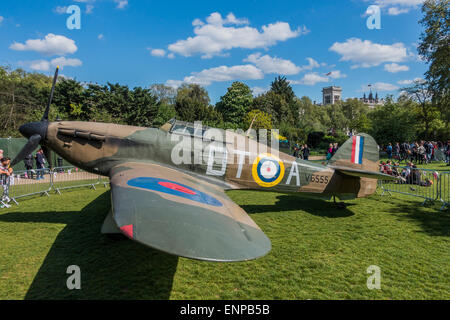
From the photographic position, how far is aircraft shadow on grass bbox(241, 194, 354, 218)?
7.05 m

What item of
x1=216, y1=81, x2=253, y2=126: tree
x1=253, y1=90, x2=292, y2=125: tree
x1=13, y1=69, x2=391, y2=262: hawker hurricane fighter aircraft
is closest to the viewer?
x1=13, y1=69, x2=391, y2=262: hawker hurricane fighter aircraft

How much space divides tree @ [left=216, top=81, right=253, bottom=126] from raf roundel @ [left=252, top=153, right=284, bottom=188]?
182ft

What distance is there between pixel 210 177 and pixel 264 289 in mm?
2905

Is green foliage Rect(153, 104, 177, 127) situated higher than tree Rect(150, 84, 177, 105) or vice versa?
tree Rect(150, 84, 177, 105)

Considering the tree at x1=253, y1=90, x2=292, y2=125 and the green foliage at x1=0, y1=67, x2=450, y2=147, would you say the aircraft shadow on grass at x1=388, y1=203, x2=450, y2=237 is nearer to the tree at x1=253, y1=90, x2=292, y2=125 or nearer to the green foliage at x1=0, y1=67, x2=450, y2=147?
the green foliage at x1=0, y1=67, x2=450, y2=147

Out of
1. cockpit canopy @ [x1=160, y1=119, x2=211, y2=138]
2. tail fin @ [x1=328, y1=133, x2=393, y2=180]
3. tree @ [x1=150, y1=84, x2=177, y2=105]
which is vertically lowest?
tail fin @ [x1=328, y1=133, x2=393, y2=180]

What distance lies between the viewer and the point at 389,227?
589 centimetres

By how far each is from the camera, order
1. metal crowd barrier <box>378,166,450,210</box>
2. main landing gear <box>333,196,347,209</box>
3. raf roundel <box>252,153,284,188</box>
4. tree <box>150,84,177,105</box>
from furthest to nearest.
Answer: tree <box>150,84,177,105</box> → metal crowd barrier <box>378,166,450,210</box> → main landing gear <box>333,196,347,209</box> → raf roundel <box>252,153,284,188</box>

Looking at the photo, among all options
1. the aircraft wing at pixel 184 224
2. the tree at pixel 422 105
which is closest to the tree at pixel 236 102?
the tree at pixel 422 105

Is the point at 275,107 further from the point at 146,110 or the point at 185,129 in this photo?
the point at 185,129

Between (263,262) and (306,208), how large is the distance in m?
3.86

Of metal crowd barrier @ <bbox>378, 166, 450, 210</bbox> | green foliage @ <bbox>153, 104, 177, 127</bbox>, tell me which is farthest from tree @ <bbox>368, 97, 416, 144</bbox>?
green foliage @ <bbox>153, 104, 177, 127</bbox>

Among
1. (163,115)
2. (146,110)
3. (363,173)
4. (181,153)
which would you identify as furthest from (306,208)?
(163,115)

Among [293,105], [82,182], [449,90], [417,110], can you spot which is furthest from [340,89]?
[82,182]
